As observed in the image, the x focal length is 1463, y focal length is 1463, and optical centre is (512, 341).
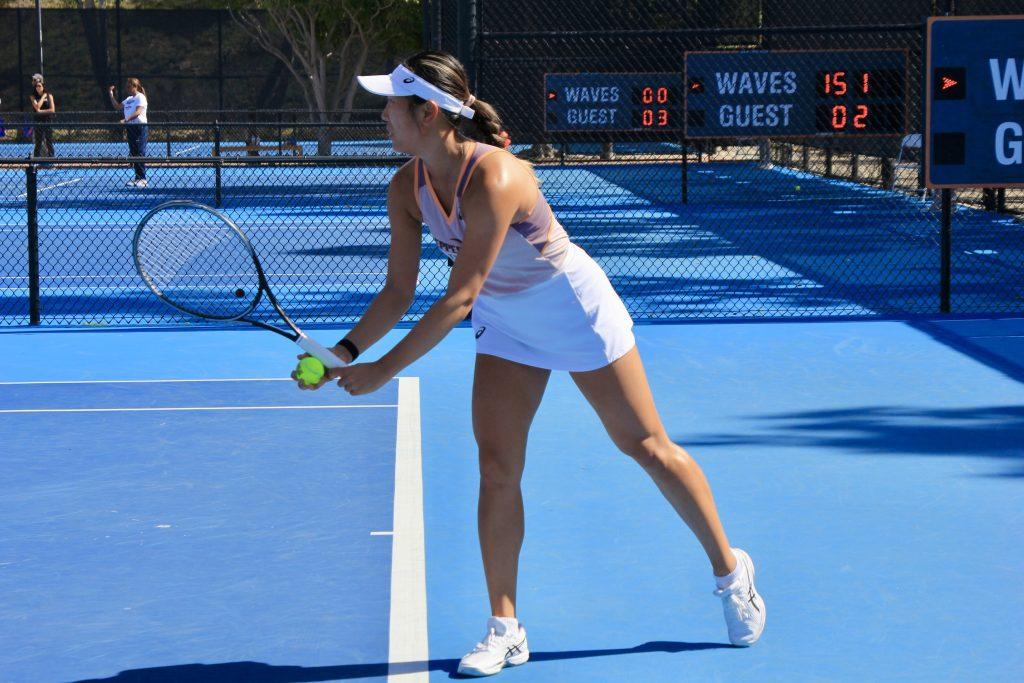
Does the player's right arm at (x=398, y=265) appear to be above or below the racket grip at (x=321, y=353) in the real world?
above

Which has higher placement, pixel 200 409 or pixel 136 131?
pixel 136 131

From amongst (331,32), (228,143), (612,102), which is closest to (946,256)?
(612,102)

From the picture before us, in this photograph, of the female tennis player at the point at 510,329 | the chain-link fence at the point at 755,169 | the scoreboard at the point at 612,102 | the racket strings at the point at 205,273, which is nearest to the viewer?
the female tennis player at the point at 510,329

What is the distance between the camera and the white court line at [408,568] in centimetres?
448

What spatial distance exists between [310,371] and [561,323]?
0.77 meters

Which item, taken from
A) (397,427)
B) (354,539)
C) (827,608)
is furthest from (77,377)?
(827,608)

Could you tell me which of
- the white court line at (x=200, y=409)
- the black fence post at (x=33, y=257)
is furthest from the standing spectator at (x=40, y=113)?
the white court line at (x=200, y=409)

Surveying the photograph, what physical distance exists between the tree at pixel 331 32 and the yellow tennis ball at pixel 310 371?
26163 mm

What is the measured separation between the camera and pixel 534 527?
19.3 ft

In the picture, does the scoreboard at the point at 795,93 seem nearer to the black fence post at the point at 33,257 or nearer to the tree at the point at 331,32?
the black fence post at the point at 33,257

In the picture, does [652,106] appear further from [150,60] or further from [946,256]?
[150,60]

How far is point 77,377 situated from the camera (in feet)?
29.9

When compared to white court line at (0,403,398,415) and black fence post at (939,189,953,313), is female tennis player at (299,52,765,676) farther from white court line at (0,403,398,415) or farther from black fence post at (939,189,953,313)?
black fence post at (939,189,953,313)

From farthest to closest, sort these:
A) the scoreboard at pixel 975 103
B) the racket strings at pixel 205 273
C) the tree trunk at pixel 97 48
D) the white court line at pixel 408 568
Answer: the tree trunk at pixel 97 48
the racket strings at pixel 205 273
the scoreboard at pixel 975 103
the white court line at pixel 408 568
